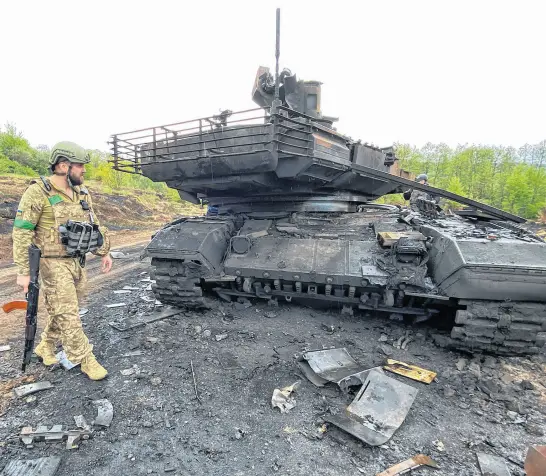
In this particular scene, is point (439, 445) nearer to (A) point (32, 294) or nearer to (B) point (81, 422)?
(B) point (81, 422)

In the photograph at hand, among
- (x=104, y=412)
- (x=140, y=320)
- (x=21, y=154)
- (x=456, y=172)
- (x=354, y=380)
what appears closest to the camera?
(x=104, y=412)

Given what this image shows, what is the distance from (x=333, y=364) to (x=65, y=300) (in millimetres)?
3014

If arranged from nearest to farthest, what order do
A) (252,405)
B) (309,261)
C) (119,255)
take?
(252,405) < (309,261) < (119,255)

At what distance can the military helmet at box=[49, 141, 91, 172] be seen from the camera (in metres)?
3.37

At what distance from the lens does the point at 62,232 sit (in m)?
3.41

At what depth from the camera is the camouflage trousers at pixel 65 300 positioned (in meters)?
3.49

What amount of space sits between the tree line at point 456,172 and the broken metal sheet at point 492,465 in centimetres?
2157

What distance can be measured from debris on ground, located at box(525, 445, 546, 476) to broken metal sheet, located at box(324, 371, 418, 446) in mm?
942

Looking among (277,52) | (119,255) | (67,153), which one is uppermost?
(277,52)

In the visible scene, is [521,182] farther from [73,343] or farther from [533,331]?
[73,343]

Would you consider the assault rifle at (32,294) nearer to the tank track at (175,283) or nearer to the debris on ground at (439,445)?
the tank track at (175,283)

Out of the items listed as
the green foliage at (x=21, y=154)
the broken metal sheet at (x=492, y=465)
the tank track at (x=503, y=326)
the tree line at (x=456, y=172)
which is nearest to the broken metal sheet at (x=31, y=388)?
the broken metal sheet at (x=492, y=465)

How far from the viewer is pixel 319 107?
593 cm

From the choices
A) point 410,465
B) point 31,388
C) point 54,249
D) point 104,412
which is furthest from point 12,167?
point 410,465
